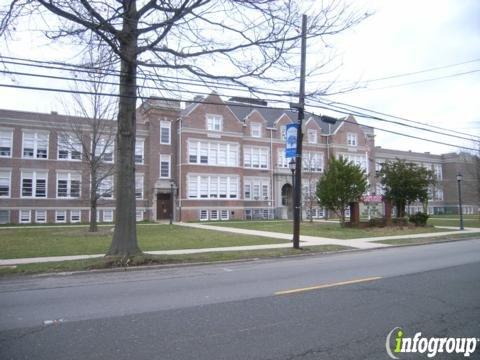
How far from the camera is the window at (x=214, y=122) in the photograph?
4300cm

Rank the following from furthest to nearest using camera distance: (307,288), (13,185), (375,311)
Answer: (13,185)
(307,288)
(375,311)

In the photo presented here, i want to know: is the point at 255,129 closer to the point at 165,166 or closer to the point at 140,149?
the point at 165,166

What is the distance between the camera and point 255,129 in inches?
1860

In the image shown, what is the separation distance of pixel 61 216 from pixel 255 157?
21.3 metres

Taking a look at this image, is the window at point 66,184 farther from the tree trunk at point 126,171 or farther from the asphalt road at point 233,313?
the asphalt road at point 233,313

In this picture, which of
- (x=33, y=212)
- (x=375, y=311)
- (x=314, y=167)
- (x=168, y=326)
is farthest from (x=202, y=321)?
(x=314, y=167)

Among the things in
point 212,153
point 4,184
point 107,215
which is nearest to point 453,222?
point 212,153

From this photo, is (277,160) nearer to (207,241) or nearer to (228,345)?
(207,241)

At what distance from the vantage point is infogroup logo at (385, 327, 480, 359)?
15.9 ft

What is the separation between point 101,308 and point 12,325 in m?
1.40

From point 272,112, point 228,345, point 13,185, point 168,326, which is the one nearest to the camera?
point 228,345

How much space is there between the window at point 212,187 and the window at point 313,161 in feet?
32.9

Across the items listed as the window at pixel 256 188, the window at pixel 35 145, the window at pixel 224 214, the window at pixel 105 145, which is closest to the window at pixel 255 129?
the window at pixel 256 188

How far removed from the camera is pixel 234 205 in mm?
43875
